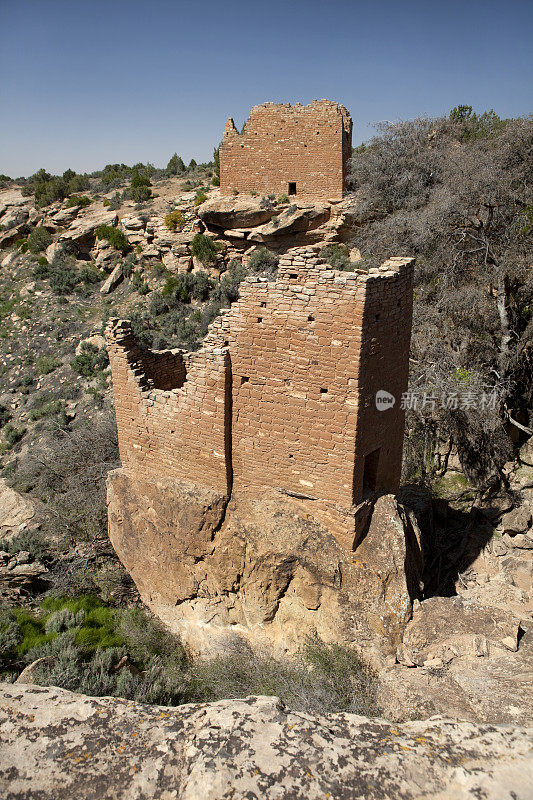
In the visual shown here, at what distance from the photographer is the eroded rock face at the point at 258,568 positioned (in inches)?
232

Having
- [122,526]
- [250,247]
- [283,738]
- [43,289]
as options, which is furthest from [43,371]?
[283,738]

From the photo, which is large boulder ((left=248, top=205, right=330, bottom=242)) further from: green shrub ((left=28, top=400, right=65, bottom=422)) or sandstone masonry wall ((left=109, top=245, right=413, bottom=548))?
sandstone masonry wall ((left=109, top=245, right=413, bottom=548))

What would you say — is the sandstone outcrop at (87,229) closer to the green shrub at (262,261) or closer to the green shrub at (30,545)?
the green shrub at (262,261)

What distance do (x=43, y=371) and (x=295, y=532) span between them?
59.3ft

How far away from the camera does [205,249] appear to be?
877 inches

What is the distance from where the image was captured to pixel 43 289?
25.6 m

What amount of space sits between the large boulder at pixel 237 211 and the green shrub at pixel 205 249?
41.5 inches

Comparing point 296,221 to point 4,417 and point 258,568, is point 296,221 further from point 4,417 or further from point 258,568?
point 258,568

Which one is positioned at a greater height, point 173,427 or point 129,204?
point 129,204

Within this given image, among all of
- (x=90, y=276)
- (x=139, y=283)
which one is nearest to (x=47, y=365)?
(x=139, y=283)

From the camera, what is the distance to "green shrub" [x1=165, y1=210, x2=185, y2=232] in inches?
919

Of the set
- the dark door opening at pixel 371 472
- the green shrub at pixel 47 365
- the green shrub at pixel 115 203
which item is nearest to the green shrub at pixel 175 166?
the green shrub at pixel 115 203

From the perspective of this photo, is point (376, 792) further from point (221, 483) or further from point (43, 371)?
point (43, 371)

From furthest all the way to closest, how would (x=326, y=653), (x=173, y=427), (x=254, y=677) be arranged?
1. (x=173, y=427)
2. (x=254, y=677)
3. (x=326, y=653)
